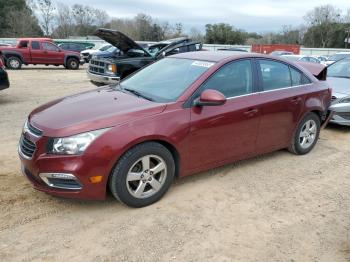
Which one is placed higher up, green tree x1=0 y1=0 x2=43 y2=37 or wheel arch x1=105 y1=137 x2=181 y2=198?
green tree x1=0 y1=0 x2=43 y2=37

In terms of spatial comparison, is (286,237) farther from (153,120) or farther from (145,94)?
(145,94)

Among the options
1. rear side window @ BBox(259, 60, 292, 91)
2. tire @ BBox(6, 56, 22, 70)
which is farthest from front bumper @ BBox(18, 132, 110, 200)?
tire @ BBox(6, 56, 22, 70)

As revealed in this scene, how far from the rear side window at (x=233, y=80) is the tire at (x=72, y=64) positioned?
721 inches

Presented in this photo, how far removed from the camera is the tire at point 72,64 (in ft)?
69.7

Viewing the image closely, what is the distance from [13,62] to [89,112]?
17.9 m

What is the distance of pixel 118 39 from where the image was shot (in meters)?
9.80

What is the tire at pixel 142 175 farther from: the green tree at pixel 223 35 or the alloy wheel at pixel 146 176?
the green tree at pixel 223 35

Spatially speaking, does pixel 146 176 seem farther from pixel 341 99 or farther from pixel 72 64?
pixel 72 64

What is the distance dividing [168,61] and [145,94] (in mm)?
959

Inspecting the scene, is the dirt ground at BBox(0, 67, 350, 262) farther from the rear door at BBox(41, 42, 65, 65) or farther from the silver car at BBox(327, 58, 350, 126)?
the rear door at BBox(41, 42, 65, 65)

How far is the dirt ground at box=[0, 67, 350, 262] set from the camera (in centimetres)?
311

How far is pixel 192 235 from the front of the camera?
334cm

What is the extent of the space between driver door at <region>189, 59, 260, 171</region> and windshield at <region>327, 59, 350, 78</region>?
4.41m

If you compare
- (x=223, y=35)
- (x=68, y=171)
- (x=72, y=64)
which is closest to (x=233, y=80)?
(x=68, y=171)
